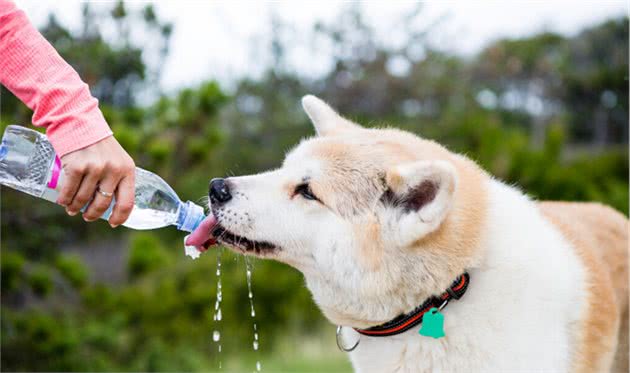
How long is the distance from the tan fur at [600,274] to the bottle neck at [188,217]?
144cm

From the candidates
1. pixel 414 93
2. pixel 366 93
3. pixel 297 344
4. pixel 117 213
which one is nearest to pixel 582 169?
pixel 414 93

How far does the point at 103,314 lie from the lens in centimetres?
540

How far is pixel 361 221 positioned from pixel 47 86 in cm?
109

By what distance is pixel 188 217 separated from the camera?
2.55 m

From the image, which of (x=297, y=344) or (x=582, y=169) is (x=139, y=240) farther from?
(x=582, y=169)

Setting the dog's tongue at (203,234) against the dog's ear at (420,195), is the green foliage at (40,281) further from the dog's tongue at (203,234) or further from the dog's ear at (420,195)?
the dog's ear at (420,195)

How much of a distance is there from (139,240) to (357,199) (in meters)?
3.39

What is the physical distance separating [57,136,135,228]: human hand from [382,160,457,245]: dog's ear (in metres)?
0.86

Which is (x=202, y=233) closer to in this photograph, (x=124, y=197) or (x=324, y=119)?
(x=124, y=197)

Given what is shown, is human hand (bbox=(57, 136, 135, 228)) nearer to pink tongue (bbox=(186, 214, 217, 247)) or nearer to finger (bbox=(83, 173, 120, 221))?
finger (bbox=(83, 173, 120, 221))

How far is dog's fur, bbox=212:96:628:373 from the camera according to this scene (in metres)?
2.18

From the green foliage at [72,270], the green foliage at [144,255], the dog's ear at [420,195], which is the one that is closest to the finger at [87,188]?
the dog's ear at [420,195]

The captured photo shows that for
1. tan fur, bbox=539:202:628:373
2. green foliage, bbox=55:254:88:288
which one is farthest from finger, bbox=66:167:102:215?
green foliage, bbox=55:254:88:288

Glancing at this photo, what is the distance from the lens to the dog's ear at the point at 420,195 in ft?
6.63
